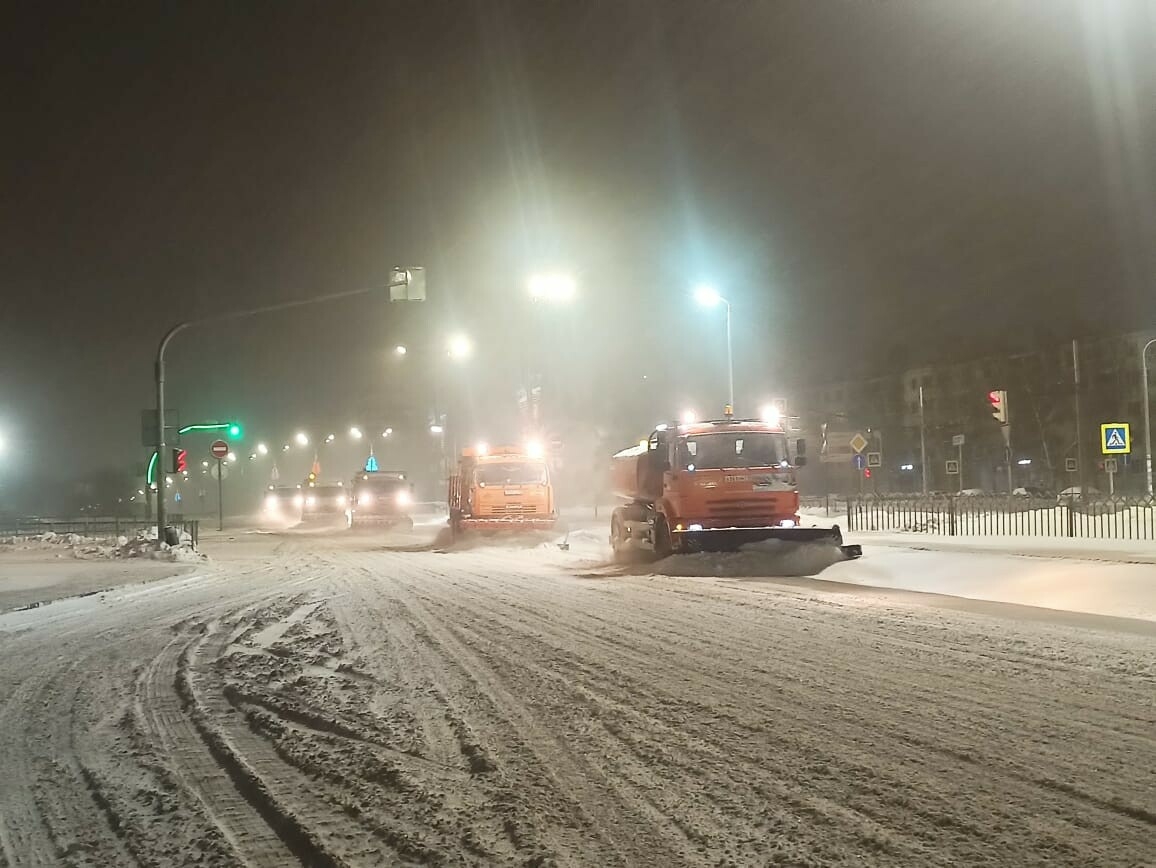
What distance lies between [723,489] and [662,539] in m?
1.72

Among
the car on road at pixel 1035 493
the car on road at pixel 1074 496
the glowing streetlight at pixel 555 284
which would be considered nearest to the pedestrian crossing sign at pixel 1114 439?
the car on road at pixel 1074 496

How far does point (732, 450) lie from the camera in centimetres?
2033

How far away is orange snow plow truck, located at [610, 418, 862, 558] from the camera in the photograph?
63.6ft

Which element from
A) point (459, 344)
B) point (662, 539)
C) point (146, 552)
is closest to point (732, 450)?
point (662, 539)

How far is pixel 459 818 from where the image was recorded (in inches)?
198

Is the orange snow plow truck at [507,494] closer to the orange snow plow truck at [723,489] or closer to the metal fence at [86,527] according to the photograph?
the orange snow plow truck at [723,489]

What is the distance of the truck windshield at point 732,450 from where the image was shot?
20.2 meters

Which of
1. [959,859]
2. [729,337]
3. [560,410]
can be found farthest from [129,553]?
[560,410]

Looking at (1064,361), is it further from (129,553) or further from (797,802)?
(797,802)

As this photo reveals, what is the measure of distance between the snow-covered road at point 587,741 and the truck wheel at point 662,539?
7520 millimetres

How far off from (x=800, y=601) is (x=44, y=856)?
36.2ft

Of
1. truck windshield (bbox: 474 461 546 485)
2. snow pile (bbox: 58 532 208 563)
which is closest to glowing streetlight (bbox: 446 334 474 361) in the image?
truck windshield (bbox: 474 461 546 485)

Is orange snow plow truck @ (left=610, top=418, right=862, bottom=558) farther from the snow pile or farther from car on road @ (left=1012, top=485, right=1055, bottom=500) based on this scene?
car on road @ (left=1012, top=485, right=1055, bottom=500)

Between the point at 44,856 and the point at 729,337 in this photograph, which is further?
the point at 729,337
